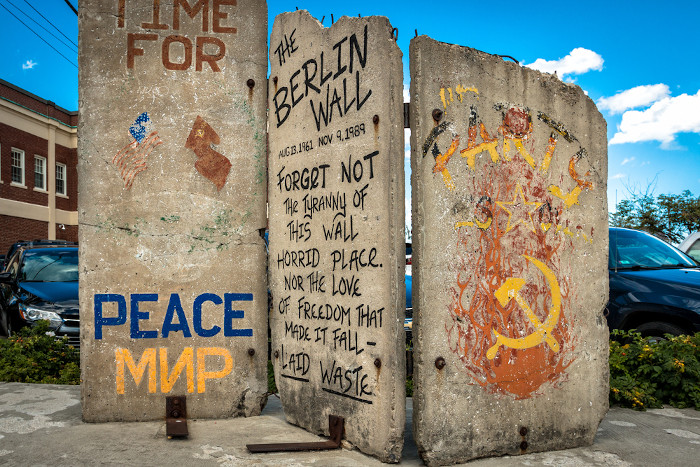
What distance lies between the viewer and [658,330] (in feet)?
20.3

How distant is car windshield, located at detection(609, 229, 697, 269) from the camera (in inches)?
264

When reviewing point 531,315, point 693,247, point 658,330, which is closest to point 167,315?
point 531,315

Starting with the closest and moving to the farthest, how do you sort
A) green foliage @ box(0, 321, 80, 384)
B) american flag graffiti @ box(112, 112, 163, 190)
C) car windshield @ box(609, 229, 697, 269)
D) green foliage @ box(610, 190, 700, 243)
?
american flag graffiti @ box(112, 112, 163, 190)
green foliage @ box(0, 321, 80, 384)
car windshield @ box(609, 229, 697, 269)
green foliage @ box(610, 190, 700, 243)

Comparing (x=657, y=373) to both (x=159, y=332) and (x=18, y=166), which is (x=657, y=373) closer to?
(x=159, y=332)

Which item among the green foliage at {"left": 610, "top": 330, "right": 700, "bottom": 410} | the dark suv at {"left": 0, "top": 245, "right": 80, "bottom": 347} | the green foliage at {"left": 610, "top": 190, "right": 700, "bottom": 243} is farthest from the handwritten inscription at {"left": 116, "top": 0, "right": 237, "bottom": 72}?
the green foliage at {"left": 610, "top": 190, "right": 700, "bottom": 243}

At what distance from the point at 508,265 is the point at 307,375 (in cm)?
171

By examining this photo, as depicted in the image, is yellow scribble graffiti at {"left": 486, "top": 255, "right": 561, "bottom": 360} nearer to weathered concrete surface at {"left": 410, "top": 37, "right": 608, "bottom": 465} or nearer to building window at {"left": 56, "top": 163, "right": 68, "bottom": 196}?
weathered concrete surface at {"left": 410, "top": 37, "right": 608, "bottom": 465}

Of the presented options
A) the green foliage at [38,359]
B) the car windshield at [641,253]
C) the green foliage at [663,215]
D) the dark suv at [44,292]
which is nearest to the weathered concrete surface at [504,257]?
the car windshield at [641,253]

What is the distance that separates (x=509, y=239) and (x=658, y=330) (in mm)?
3350

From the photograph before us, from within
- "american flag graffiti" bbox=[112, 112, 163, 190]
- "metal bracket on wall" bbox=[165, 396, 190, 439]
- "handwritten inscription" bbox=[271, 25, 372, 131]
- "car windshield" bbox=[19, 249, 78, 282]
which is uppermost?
"handwritten inscription" bbox=[271, 25, 372, 131]

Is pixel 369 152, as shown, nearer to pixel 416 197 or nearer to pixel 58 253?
pixel 416 197

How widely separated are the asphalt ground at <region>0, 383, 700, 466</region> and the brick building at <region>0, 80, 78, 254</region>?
2294cm

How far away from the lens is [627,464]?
374cm

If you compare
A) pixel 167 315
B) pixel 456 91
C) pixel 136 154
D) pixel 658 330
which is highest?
pixel 456 91
